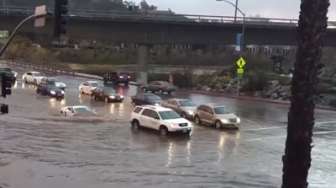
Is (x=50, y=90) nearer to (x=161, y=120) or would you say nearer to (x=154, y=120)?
(x=154, y=120)

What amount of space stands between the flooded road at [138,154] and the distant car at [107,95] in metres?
11.0

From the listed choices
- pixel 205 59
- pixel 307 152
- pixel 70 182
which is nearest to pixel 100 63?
pixel 205 59

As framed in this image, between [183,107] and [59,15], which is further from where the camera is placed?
[183,107]

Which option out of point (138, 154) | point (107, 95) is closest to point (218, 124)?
point (138, 154)

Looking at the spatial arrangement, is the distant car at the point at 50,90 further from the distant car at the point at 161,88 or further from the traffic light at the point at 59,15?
the traffic light at the point at 59,15

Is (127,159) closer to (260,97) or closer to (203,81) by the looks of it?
(260,97)

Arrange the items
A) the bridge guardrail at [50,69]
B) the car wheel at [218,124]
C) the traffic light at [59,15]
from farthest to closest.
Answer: the bridge guardrail at [50,69], the car wheel at [218,124], the traffic light at [59,15]

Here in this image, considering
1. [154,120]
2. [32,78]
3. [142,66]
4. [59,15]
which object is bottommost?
[154,120]

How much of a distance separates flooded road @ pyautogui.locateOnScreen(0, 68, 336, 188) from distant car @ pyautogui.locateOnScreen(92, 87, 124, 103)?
10986mm

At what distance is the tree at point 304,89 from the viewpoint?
36.3 ft

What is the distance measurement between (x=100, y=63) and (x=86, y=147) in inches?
4711

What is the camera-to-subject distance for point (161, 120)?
43344 mm

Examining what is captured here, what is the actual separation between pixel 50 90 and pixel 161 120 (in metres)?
32.6

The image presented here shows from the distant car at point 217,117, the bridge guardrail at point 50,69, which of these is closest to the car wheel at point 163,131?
the distant car at point 217,117
